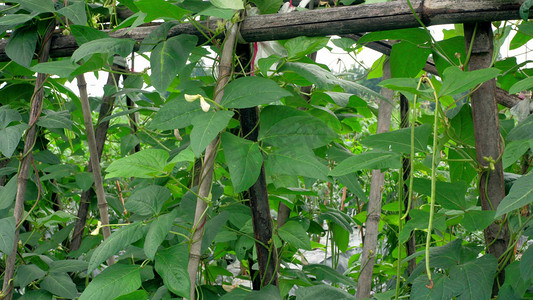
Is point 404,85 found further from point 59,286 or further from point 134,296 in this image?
point 59,286

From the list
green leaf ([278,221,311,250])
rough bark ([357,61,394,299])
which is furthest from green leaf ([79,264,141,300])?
rough bark ([357,61,394,299])

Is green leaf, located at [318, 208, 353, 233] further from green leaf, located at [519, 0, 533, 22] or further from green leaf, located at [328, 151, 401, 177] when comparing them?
green leaf, located at [519, 0, 533, 22]

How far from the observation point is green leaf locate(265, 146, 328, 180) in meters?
0.81

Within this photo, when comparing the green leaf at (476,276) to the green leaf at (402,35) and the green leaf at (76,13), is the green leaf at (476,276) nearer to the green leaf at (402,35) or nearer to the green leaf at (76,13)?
the green leaf at (402,35)

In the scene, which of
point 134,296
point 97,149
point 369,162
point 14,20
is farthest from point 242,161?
point 97,149

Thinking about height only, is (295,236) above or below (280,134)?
below

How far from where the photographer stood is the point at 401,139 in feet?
2.77

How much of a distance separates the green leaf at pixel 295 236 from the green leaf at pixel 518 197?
49cm

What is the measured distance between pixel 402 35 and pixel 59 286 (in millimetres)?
981

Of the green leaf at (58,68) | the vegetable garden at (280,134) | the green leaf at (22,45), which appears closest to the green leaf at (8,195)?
the vegetable garden at (280,134)

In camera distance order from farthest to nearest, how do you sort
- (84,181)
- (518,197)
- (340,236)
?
(340,236)
(84,181)
(518,197)

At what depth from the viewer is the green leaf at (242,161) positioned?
77 centimetres

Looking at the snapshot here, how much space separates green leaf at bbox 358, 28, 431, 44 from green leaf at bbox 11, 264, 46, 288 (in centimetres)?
94

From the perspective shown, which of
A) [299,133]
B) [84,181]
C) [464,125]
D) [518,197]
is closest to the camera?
[518,197]
